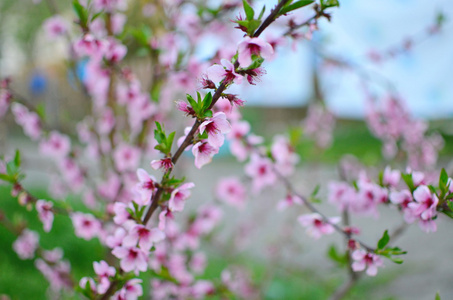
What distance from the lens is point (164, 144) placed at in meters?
0.66

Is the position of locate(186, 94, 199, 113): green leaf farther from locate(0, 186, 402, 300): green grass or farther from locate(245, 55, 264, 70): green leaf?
locate(0, 186, 402, 300): green grass

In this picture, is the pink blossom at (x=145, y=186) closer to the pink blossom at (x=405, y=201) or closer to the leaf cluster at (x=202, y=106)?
the leaf cluster at (x=202, y=106)

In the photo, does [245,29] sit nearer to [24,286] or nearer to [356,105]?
[24,286]

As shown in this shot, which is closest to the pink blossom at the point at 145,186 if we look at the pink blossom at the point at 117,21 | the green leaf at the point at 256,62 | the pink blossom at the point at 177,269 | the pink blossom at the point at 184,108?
the pink blossom at the point at 184,108

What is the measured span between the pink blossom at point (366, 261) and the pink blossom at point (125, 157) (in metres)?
0.96

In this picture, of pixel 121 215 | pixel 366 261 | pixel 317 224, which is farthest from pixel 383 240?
pixel 121 215

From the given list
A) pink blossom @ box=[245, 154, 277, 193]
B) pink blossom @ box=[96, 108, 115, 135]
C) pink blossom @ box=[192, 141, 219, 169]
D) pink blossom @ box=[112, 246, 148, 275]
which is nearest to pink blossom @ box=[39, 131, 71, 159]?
pink blossom @ box=[96, 108, 115, 135]

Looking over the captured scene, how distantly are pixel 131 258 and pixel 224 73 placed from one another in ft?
1.32

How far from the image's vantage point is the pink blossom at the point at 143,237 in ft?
2.22

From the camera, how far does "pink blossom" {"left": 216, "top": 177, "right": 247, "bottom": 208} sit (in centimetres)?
154

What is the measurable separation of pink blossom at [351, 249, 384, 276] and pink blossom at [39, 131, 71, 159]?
44.5 inches

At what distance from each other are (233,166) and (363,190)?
6.08 metres

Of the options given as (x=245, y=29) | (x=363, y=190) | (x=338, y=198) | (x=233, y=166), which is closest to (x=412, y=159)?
(x=338, y=198)

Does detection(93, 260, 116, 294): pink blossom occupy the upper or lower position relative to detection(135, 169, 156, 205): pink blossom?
lower
